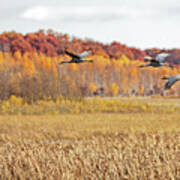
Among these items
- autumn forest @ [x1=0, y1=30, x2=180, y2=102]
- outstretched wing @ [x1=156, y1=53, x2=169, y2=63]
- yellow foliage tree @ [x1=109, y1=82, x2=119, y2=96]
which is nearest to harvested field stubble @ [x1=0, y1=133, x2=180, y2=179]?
outstretched wing @ [x1=156, y1=53, x2=169, y2=63]

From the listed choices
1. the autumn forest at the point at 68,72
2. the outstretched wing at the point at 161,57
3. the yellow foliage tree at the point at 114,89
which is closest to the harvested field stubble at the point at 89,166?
the outstretched wing at the point at 161,57

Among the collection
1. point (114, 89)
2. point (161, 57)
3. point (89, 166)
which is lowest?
point (114, 89)

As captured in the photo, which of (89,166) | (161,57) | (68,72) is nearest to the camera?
(161,57)

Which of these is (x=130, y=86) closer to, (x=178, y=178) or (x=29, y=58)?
(x=29, y=58)

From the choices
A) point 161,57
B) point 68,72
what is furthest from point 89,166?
point 68,72

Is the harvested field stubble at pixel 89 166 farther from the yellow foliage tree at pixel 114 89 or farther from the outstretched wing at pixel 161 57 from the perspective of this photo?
the yellow foliage tree at pixel 114 89

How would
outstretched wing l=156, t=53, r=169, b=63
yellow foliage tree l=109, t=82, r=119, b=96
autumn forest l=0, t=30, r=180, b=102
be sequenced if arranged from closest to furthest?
outstretched wing l=156, t=53, r=169, b=63, autumn forest l=0, t=30, r=180, b=102, yellow foliage tree l=109, t=82, r=119, b=96

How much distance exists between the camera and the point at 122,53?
336 feet

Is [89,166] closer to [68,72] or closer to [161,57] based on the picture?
[161,57]

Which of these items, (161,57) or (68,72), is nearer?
(161,57)

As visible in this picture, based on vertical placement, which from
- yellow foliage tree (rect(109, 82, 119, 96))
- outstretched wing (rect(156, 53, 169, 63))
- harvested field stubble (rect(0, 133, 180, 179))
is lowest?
yellow foliage tree (rect(109, 82, 119, 96))

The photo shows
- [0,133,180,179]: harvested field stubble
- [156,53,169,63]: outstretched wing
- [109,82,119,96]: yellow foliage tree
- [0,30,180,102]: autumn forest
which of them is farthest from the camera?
[109,82,119,96]: yellow foliage tree

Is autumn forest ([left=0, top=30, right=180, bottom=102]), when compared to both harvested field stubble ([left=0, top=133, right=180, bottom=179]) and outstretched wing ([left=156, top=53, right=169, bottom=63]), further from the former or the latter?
outstretched wing ([left=156, top=53, right=169, bottom=63])

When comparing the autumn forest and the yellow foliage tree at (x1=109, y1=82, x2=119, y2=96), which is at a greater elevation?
the autumn forest
